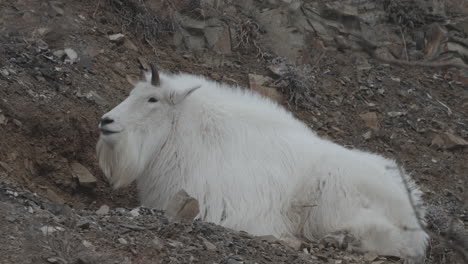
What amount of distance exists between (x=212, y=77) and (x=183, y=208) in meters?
4.44

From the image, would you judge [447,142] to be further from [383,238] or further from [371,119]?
[383,238]

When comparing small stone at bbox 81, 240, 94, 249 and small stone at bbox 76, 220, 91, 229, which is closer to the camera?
small stone at bbox 81, 240, 94, 249

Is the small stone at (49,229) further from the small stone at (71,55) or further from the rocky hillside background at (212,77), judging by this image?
the small stone at (71,55)

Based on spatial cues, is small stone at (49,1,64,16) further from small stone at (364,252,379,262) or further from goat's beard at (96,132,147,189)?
small stone at (364,252,379,262)

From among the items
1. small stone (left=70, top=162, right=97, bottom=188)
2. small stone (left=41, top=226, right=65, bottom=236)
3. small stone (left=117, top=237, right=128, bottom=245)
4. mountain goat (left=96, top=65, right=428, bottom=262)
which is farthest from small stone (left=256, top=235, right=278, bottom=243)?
small stone (left=70, top=162, right=97, bottom=188)

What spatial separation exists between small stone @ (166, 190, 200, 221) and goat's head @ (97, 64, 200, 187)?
1139 millimetres

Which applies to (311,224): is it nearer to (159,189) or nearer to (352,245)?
(352,245)

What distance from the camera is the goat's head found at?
296 inches

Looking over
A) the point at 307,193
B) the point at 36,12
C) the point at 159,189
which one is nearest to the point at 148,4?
the point at 36,12

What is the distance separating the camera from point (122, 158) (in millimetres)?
7559

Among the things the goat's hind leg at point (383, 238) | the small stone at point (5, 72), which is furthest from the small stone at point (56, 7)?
the goat's hind leg at point (383, 238)

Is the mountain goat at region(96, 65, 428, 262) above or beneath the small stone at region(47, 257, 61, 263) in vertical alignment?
beneath

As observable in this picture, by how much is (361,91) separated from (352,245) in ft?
16.8

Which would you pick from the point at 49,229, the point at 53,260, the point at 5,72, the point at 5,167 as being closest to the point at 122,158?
the point at 5,167
